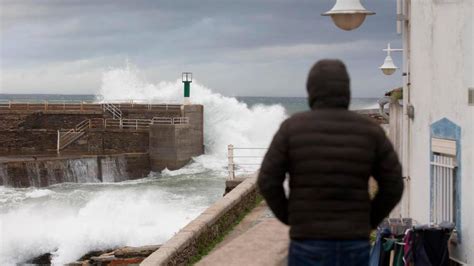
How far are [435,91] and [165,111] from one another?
37270 millimetres

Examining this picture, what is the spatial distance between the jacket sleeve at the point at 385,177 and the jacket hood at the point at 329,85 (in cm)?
22

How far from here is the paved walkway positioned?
31.2ft

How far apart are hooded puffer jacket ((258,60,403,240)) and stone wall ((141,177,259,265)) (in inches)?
199

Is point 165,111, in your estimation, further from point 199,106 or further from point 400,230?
point 400,230

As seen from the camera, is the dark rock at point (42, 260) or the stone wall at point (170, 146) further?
the stone wall at point (170, 146)

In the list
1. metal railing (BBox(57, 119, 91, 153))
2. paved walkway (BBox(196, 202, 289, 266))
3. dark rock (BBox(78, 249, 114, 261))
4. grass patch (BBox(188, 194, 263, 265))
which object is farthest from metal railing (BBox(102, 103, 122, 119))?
paved walkway (BBox(196, 202, 289, 266))

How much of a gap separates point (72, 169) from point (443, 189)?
30.5m

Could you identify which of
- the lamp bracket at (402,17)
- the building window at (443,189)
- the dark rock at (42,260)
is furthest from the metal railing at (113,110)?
the building window at (443,189)

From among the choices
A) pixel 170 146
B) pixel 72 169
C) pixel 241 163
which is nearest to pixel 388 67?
pixel 241 163

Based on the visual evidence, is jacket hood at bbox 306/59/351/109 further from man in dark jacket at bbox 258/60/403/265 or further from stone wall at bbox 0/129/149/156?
stone wall at bbox 0/129/149/156

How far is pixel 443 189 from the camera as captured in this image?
302 inches

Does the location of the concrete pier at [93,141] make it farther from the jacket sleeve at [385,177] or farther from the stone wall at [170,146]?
the jacket sleeve at [385,177]

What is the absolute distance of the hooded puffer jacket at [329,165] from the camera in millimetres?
3381

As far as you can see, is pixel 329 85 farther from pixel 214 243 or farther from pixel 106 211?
pixel 106 211
